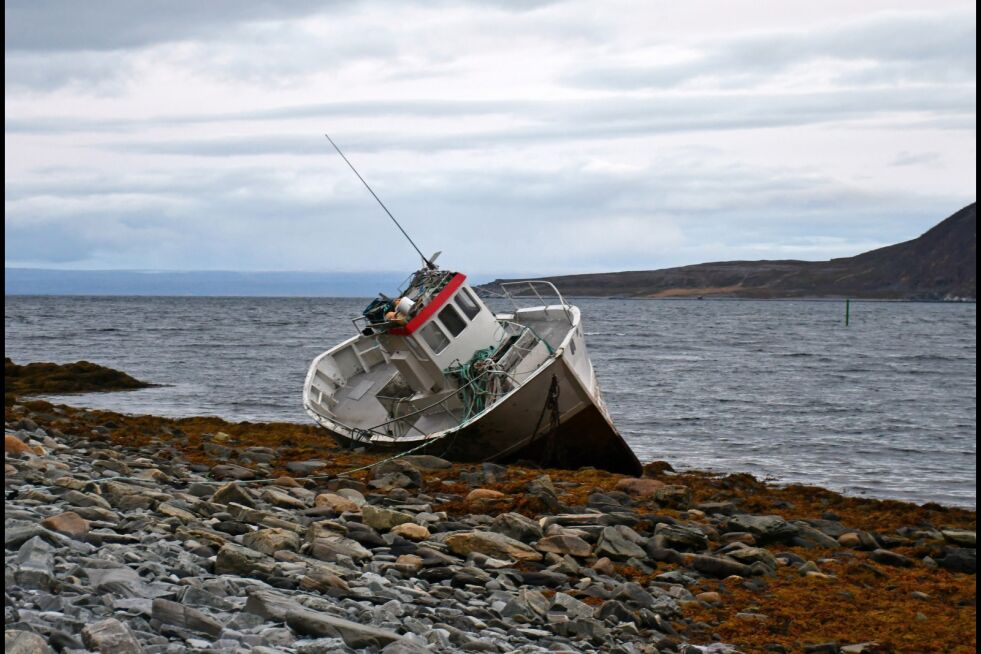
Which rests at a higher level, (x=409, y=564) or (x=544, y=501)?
(x=409, y=564)

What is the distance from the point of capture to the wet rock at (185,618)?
8.05 m

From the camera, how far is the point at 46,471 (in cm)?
1327

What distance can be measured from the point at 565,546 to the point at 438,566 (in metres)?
1.97

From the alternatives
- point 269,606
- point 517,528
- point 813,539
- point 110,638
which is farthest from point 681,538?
point 110,638

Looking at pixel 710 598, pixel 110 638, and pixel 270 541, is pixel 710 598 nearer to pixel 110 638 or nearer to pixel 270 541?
pixel 270 541

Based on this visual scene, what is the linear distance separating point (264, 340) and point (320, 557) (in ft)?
232

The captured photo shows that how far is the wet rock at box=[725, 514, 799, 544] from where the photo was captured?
14734 mm

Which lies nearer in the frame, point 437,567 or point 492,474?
point 437,567

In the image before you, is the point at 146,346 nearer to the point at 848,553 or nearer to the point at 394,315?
the point at 394,315

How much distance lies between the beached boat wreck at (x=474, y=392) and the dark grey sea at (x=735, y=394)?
5347mm

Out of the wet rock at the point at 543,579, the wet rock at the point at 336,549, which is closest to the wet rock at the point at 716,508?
the wet rock at the point at 543,579

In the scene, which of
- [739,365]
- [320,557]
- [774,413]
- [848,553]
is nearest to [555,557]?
[320,557]

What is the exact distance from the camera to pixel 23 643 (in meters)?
6.98

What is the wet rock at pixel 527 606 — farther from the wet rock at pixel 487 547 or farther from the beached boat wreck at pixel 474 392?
the beached boat wreck at pixel 474 392
